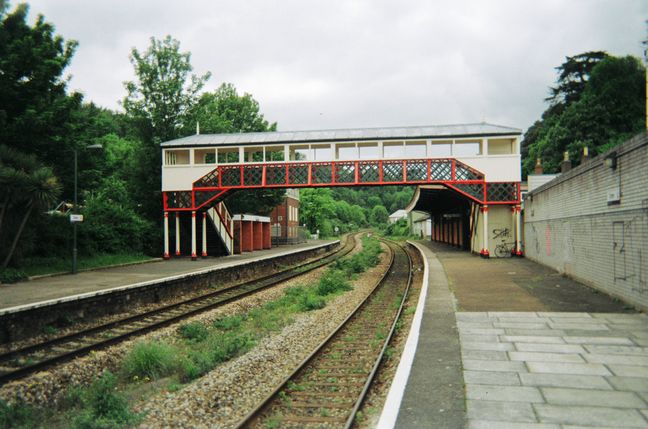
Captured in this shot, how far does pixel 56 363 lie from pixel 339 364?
16.4ft

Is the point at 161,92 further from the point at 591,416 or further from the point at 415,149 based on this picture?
the point at 591,416

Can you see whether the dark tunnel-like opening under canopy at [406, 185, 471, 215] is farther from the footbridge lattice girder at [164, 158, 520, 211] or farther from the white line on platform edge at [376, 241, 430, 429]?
the white line on platform edge at [376, 241, 430, 429]

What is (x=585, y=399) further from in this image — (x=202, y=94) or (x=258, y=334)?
(x=202, y=94)

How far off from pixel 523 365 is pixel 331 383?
268 centimetres

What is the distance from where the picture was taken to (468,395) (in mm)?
5672

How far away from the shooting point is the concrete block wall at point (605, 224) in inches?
397

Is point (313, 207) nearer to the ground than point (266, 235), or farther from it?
farther from it

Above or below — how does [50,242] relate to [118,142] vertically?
below

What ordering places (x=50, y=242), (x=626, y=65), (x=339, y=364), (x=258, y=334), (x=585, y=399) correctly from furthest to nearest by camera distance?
(x=626, y=65) < (x=50, y=242) < (x=258, y=334) < (x=339, y=364) < (x=585, y=399)

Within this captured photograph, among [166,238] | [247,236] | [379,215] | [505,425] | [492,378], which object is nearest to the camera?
[505,425]

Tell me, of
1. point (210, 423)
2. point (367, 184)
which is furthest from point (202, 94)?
point (210, 423)

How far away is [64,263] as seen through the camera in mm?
19750

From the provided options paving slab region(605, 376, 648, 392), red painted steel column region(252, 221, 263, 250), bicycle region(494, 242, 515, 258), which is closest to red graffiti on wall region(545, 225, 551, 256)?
bicycle region(494, 242, 515, 258)

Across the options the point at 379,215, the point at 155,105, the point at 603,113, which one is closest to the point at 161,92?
the point at 155,105
